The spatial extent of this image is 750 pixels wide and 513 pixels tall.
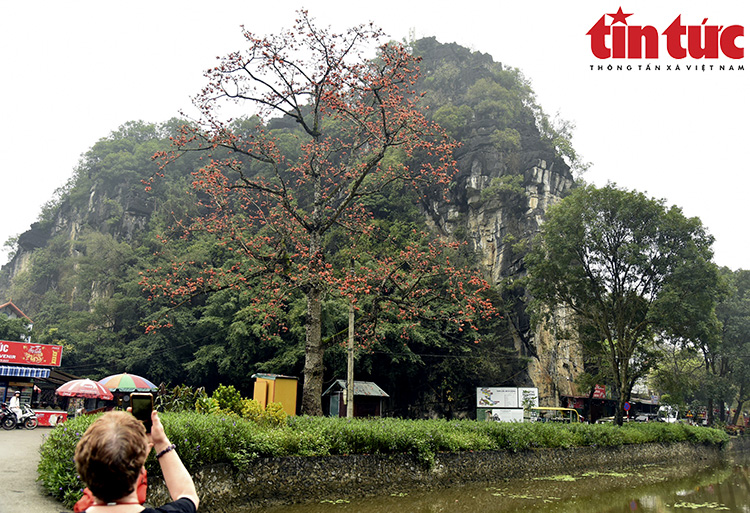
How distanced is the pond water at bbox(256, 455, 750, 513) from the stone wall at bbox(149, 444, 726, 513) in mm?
254

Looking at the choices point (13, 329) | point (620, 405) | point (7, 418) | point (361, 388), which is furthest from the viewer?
point (13, 329)

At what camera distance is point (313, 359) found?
1229 centimetres

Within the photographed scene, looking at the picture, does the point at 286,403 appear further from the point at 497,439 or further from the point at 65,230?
the point at 65,230

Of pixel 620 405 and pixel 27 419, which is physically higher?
pixel 620 405

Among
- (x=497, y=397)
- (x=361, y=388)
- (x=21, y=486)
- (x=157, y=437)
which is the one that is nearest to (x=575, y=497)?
(x=21, y=486)

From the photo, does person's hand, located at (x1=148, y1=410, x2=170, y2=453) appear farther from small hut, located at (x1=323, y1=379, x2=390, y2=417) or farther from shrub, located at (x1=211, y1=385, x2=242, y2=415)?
small hut, located at (x1=323, y1=379, x2=390, y2=417)

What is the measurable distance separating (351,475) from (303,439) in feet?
4.41

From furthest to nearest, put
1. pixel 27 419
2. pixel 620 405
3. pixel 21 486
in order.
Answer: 1. pixel 620 405
2. pixel 27 419
3. pixel 21 486

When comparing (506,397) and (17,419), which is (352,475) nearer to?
(17,419)

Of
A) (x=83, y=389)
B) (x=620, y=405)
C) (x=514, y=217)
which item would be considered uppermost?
(x=514, y=217)

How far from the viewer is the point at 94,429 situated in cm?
189

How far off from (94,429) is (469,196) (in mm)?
38760

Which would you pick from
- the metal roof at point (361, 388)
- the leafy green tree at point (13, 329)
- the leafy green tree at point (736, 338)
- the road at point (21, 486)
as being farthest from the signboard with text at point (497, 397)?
the leafy green tree at point (13, 329)

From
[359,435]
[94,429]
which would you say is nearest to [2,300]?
[359,435]
